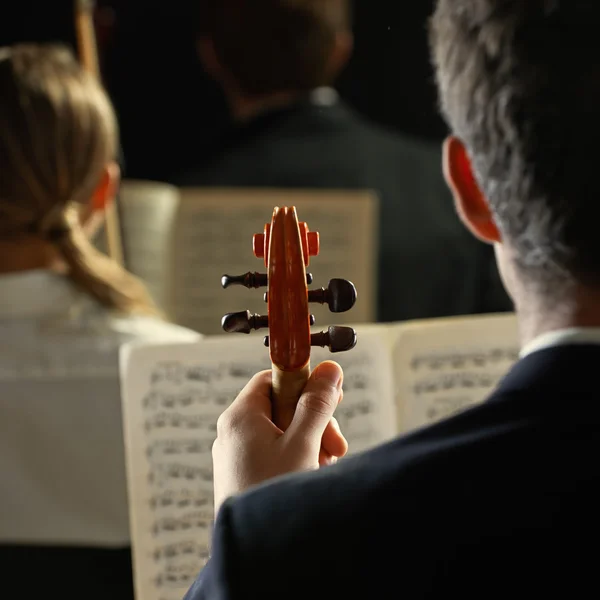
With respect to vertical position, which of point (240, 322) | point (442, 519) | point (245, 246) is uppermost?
point (245, 246)

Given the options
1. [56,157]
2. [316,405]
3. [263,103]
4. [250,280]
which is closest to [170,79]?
[263,103]

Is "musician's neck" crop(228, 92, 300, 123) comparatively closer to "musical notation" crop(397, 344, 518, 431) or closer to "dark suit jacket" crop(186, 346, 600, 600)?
"musical notation" crop(397, 344, 518, 431)

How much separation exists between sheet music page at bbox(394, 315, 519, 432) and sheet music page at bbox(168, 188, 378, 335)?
659 mm

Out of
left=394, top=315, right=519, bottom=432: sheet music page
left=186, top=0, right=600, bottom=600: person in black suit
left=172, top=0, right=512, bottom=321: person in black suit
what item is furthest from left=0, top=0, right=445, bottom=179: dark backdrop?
left=186, top=0, right=600, bottom=600: person in black suit

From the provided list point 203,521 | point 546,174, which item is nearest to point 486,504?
point 546,174

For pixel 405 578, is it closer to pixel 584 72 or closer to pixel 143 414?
pixel 584 72

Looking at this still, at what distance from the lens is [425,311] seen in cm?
190

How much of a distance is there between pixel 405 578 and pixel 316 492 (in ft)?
0.20

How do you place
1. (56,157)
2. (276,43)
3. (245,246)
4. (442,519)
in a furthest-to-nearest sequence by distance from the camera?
(276,43)
(245,246)
(56,157)
(442,519)

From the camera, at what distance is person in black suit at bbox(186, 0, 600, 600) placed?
0.50m

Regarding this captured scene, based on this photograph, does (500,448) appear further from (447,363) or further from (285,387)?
(447,363)

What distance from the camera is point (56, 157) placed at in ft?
3.88

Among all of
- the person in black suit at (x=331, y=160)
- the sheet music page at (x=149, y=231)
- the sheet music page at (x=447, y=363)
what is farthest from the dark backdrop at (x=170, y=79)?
the sheet music page at (x=447, y=363)

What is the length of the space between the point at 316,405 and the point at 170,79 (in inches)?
79.5
